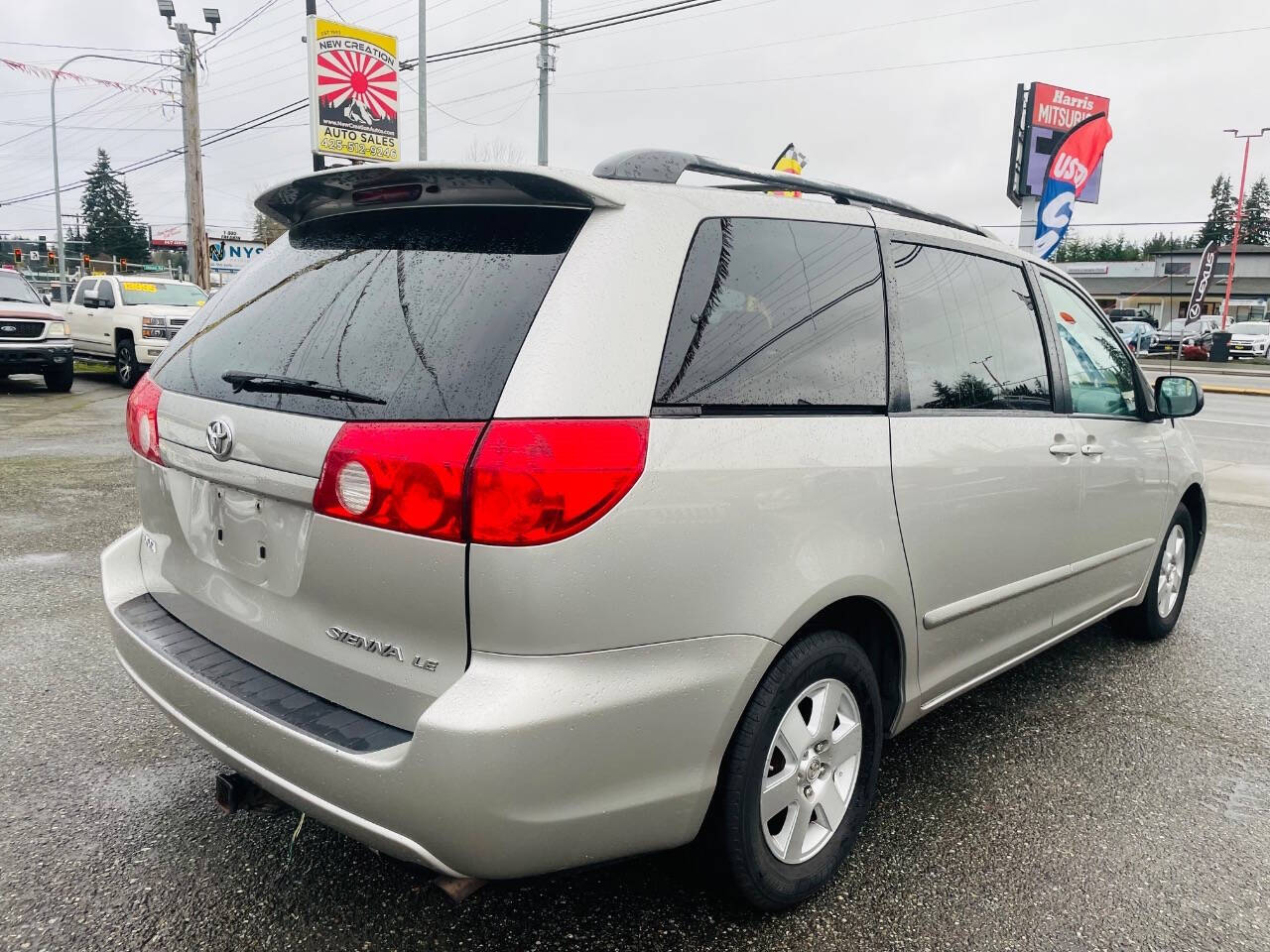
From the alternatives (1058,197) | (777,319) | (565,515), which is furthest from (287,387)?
(1058,197)

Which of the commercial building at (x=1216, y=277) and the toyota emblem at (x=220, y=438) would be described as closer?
the toyota emblem at (x=220, y=438)

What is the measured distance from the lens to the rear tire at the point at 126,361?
15047 millimetres

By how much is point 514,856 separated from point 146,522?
57.1 inches

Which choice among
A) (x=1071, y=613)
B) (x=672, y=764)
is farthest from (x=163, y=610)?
(x=1071, y=613)

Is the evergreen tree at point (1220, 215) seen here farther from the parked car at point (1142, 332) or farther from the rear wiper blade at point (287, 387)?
the rear wiper blade at point (287, 387)

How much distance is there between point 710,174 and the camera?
2.35m

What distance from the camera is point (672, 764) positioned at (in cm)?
189

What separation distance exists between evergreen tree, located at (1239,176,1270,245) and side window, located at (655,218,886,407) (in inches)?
4663

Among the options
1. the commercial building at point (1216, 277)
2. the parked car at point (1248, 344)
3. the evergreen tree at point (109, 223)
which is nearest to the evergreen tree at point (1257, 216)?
the commercial building at point (1216, 277)

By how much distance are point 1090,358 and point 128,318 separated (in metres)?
15.0

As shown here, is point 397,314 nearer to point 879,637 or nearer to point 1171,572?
point 879,637

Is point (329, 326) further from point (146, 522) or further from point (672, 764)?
point (672, 764)

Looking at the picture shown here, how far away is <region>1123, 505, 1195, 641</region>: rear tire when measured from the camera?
13.8 feet

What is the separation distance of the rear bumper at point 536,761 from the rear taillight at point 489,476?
251mm
